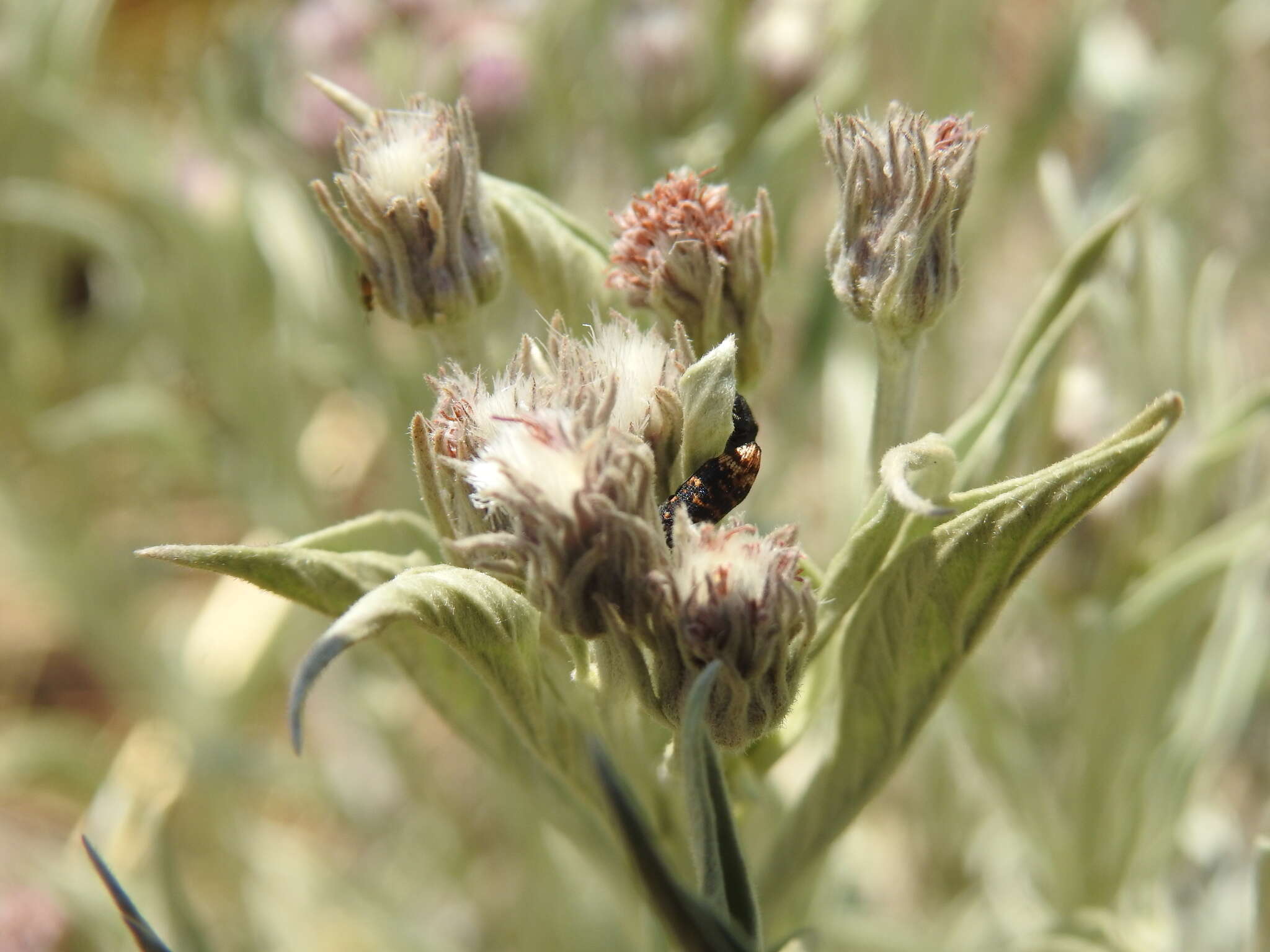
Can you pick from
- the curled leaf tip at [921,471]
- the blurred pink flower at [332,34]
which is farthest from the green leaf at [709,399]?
the blurred pink flower at [332,34]

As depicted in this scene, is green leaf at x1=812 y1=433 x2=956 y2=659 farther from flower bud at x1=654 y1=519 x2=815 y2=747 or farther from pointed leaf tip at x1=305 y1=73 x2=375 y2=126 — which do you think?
pointed leaf tip at x1=305 y1=73 x2=375 y2=126

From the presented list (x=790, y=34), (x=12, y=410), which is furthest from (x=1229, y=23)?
(x=12, y=410)

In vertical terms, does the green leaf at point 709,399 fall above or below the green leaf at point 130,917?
above

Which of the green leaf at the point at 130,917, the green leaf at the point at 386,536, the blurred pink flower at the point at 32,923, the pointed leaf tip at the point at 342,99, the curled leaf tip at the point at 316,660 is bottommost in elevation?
the blurred pink flower at the point at 32,923

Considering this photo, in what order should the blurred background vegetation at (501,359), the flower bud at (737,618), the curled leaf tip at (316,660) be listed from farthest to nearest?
the blurred background vegetation at (501,359) < the flower bud at (737,618) < the curled leaf tip at (316,660)

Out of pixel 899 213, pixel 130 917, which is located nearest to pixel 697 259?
pixel 899 213

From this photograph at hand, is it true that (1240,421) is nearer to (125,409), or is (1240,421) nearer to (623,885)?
(623,885)

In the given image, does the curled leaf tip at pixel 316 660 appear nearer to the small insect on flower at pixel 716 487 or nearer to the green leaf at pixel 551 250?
the small insect on flower at pixel 716 487
